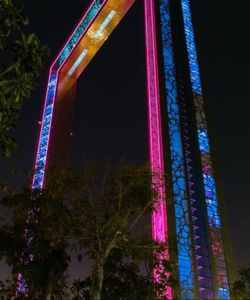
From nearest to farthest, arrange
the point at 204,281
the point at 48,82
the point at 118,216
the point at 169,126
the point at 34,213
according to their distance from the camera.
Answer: the point at 118,216
the point at 34,213
the point at 204,281
the point at 169,126
the point at 48,82

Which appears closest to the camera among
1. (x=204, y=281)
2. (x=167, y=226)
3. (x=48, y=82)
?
(x=167, y=226)

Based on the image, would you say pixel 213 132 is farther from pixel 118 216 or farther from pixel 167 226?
pixel 118 216

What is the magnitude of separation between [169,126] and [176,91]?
234 cm

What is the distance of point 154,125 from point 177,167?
194 centimetres

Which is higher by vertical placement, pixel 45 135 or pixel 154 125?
pixel 45 135

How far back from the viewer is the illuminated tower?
15047 millimetres

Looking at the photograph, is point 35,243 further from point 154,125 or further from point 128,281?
point 154,125

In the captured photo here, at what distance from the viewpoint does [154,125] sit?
16641 millimetres

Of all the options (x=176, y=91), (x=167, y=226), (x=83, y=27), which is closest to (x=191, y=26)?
(x=176, y=91)

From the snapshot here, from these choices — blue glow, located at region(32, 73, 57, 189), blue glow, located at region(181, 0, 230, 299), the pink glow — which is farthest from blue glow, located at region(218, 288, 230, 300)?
blue glow, located at region(32, 73, 57, 189)

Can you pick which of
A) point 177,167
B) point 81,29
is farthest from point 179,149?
point 81,29

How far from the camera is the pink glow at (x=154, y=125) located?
14445 mm

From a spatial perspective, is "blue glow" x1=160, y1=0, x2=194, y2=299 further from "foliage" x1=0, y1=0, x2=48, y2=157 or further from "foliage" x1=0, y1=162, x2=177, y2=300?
"foliage" x1=0, y1=0, x2=48, y2=157

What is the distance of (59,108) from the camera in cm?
2594
